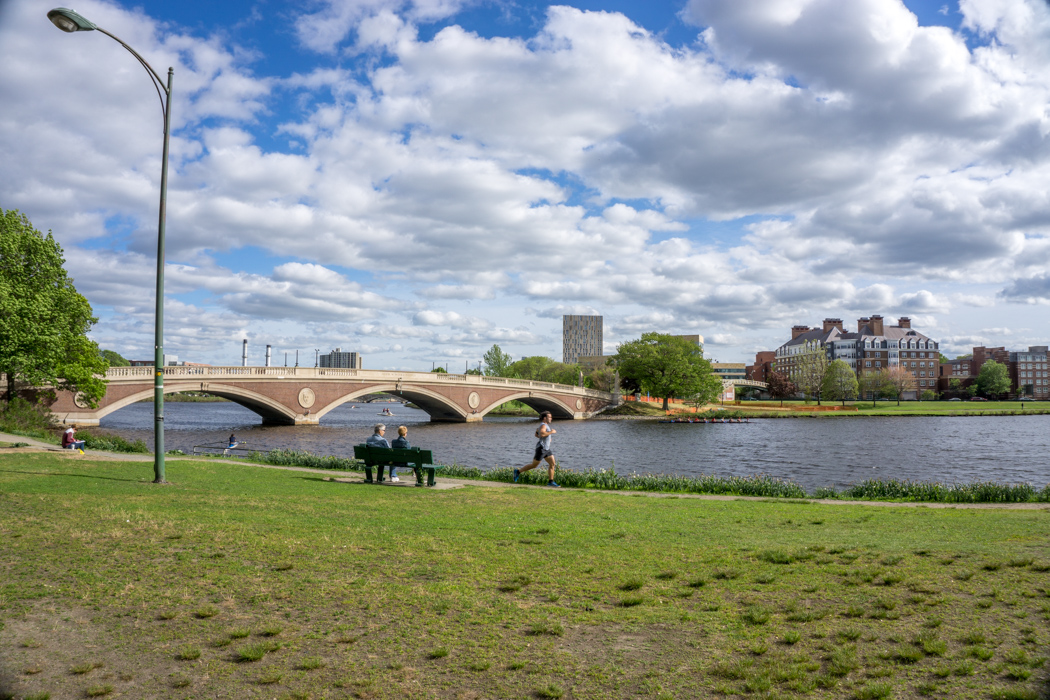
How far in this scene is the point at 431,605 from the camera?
574cm

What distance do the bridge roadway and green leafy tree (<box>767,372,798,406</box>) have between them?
47453 mm

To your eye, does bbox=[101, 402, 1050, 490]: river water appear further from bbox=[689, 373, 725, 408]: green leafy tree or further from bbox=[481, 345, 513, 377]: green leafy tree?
bbox=[481, 345, 513, 377]: green leafy tree

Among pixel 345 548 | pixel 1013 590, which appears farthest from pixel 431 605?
pixel 1013 590

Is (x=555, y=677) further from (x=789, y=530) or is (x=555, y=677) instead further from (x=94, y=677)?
(x=789, y=530)

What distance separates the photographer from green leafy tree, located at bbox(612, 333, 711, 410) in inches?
3268

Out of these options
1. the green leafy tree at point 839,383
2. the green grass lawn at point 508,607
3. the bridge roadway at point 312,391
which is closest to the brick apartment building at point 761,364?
the green leafy tree at point 839,383

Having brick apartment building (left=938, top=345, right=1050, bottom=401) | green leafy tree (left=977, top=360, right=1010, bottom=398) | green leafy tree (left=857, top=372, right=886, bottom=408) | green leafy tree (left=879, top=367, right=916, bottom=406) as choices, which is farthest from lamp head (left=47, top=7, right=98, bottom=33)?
brick apartment building (left=938, top=345, right=1050, bottom=401)

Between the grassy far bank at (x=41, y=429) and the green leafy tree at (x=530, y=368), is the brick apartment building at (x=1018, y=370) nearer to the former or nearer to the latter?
the green leafy tree at (x=530, y=368)

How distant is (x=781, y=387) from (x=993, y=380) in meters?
42.3

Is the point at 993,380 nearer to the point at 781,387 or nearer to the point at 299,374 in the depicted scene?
the point at 781,387

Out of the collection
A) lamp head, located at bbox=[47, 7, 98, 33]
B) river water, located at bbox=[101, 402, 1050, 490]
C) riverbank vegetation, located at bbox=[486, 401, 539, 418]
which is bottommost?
river water, located at bbox=[101, 402, 1050, 490]

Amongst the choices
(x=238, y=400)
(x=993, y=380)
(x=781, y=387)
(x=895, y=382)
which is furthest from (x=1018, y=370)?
(x=238, y=400)

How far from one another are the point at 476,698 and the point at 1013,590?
16.1 feet

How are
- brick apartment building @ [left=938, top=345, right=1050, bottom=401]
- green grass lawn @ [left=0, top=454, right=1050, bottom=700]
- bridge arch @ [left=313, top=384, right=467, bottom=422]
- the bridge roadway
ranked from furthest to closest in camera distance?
brick apartment building @ [left=938, top=345, right=1050, bottom=401] < bridge arch @ [left=313, top=384, right=467, bottom=422] < the bridge roadway < green grass lawn @ [left=0, top=454, right=1050, bottom=700]
